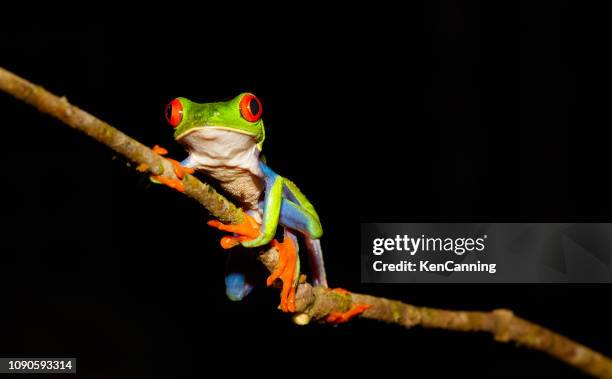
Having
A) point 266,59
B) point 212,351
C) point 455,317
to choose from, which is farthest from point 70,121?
point 266,59

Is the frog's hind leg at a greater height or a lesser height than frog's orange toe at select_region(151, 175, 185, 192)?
greater

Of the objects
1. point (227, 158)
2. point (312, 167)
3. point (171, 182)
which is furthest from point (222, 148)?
point (312, 167)

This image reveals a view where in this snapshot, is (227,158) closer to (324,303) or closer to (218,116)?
(218,116)

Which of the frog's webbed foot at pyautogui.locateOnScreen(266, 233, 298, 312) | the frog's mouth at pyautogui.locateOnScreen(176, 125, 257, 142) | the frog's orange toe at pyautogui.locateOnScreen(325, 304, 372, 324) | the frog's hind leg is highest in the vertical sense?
the frog's mouth at pyautogui.locateOnScreen(176, 125, 257, 142)
